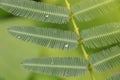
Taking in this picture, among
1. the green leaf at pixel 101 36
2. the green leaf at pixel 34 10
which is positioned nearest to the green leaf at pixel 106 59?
the green leaf at pixel 101 36

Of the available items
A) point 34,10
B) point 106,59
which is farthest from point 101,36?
point 34,10

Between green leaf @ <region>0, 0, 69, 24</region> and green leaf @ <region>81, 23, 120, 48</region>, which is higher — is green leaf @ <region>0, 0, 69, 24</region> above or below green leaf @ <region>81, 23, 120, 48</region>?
above

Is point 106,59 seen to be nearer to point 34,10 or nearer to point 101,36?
point 101,36

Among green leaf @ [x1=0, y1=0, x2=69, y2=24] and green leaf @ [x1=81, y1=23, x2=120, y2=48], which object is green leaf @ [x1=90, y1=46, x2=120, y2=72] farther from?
green leaf @ [x1=0, y1=0, x2=69, y2=24]

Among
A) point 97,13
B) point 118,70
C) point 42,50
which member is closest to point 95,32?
point 97,13

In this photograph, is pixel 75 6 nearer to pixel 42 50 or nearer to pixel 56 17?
pixel 56 17

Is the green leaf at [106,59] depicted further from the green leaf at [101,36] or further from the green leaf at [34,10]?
the green leaf at [34,10]

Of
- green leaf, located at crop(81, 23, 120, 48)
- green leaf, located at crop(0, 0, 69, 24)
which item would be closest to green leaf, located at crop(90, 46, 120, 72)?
green leaf, located at crop(81, 23, 120, 48)
